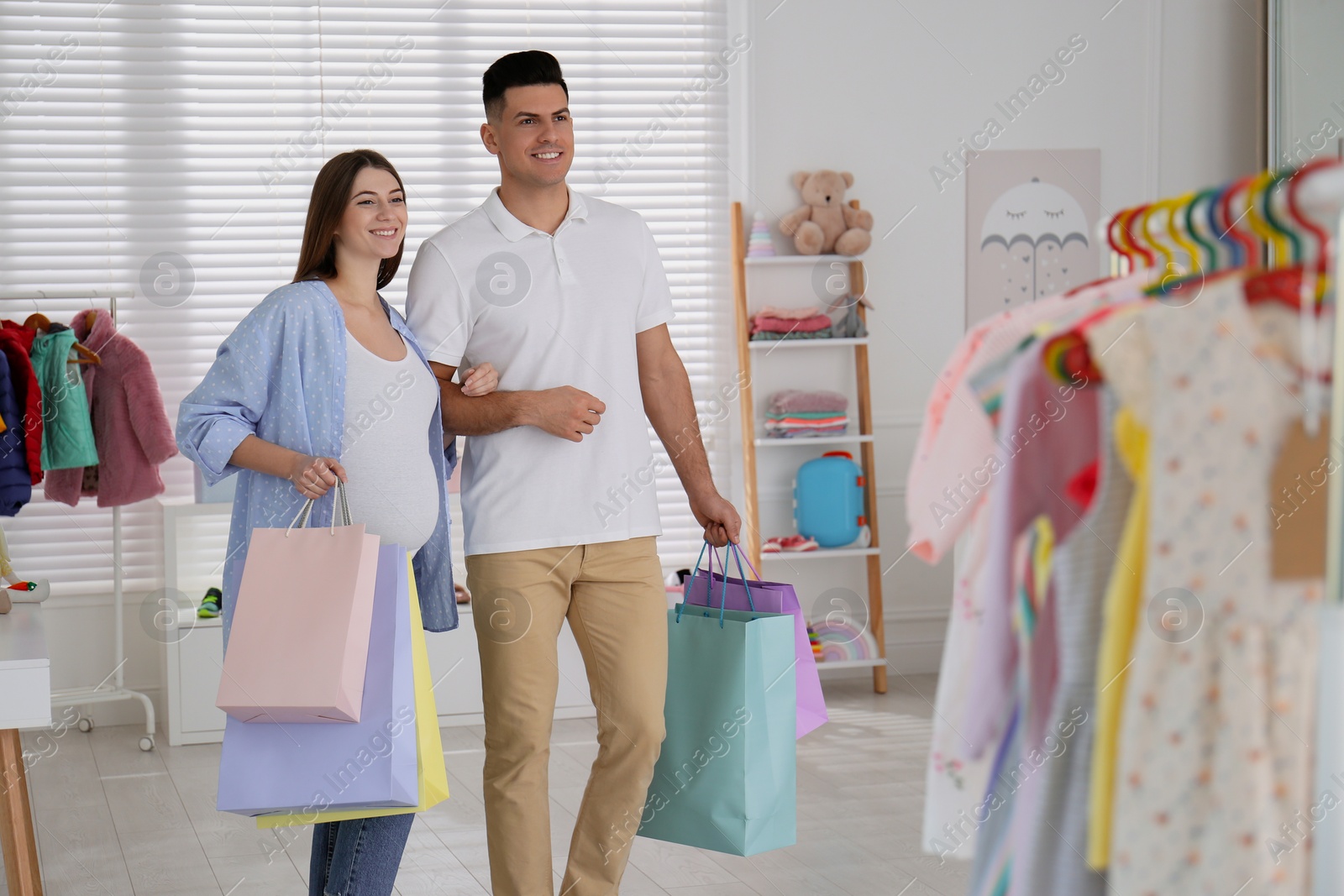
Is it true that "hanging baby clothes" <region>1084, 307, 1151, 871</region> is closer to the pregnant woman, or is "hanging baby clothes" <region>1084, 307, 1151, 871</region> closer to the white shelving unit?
the pregnant woman

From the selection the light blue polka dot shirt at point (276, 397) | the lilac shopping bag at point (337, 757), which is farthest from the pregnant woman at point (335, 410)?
the lilac shopping bag at point (337, 757)

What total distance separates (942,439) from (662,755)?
4.27 feet

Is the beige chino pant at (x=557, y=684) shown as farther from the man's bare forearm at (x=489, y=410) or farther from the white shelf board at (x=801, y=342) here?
the white shelf board at (x=801, y=342)

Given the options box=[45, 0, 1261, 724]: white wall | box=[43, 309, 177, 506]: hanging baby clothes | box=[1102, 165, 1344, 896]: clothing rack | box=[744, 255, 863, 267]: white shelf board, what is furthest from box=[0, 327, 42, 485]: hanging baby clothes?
box=[1102, 165, 1344, 896]: clothing rack

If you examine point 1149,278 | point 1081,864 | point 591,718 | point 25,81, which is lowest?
point 591,718

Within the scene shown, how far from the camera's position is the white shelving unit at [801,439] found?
4.53 m

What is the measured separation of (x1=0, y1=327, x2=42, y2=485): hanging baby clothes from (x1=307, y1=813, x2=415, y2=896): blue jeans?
231 cm

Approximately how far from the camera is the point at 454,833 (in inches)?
121

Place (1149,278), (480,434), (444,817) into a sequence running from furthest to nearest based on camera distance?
(444,817) → (480,434) → (1149,278)

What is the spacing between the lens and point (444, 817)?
321 cm

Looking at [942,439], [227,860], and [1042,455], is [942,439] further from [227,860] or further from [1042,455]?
[227,860]

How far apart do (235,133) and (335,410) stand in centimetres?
286

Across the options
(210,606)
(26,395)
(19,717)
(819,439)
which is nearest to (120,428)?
(26,395)

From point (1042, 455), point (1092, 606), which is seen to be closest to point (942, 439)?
point (1042, 455)
